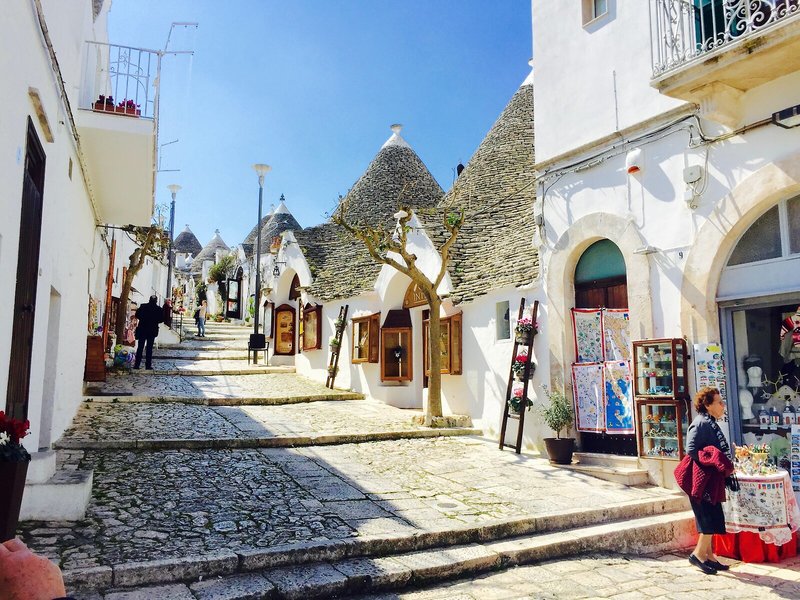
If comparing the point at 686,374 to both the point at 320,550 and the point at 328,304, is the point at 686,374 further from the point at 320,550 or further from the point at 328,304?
the point at 328,304

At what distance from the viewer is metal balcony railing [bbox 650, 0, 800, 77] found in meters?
5.78

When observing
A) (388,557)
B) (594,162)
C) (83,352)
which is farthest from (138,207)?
(388,557)

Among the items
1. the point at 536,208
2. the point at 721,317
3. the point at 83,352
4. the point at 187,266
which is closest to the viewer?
the point at 721,317

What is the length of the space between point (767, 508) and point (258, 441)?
5812 millimetres

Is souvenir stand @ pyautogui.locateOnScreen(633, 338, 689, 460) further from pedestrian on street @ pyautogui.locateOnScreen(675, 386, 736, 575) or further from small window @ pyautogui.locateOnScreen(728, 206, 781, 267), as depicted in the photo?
pedestrian on street @ pyautogui.locateOnScreen(675, 386, 736, 575)

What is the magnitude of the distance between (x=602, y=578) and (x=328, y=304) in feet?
38.3

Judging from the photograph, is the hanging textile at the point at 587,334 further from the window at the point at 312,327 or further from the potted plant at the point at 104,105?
the window at the point at 312,327

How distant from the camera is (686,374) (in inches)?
269

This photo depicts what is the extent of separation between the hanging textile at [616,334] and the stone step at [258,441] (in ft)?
9.17

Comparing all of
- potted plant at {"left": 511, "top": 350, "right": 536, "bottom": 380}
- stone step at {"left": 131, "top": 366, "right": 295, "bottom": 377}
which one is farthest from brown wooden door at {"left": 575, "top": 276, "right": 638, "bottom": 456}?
stone step at {"left": 131, "top": 366, "right": 295, "bottom": 377}

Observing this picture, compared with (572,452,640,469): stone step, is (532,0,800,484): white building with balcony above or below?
above

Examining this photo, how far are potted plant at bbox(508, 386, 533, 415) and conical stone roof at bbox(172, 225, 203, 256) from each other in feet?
156

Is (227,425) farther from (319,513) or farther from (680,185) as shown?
(680,185)

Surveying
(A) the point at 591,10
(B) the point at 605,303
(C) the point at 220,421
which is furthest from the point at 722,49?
(C) the point at 220,421
